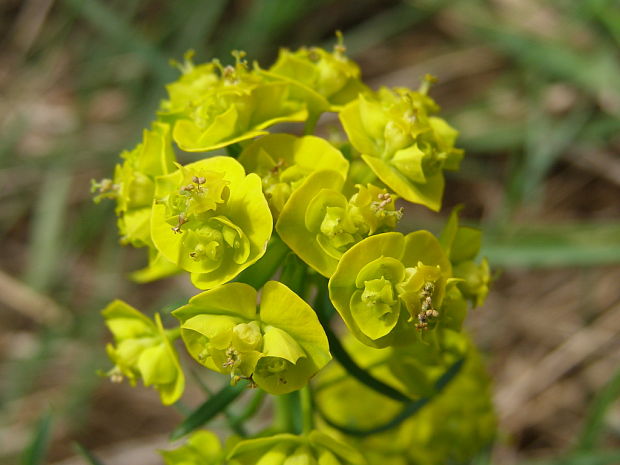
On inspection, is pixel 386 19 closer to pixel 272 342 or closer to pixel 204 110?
pixel 204 110

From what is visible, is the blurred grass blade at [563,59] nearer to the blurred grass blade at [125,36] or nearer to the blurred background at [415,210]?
the blurred background at [415,210]

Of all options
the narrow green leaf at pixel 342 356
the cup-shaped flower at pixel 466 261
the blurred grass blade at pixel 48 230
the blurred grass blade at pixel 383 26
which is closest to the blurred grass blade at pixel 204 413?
the narrow green leaf at pixel 342 356

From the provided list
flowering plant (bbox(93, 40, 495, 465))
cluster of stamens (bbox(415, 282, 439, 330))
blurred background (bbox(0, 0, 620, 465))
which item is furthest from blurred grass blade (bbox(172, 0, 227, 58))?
cluster of stamens (bbox(415, 282, 439, 330))

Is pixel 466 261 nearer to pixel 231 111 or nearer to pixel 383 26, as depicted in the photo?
pixel 231 111

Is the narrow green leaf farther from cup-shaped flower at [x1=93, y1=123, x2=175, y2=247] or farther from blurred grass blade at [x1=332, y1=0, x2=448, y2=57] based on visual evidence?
blurred grass blade at [x1=332, y1=0, x2=448, y2=57]

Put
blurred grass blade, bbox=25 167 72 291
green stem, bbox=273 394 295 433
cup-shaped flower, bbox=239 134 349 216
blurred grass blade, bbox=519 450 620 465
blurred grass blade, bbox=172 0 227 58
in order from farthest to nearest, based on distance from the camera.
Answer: blurred grass blade, bbox=172 0 227 58 < blurred grass blade, bbox=25 167 72 291 < blurred grass blade, bbox=519 450 620 465 < green stem, bbox=273 394 295 433 < cup-shaped flower, bbox=239 134 349 216
